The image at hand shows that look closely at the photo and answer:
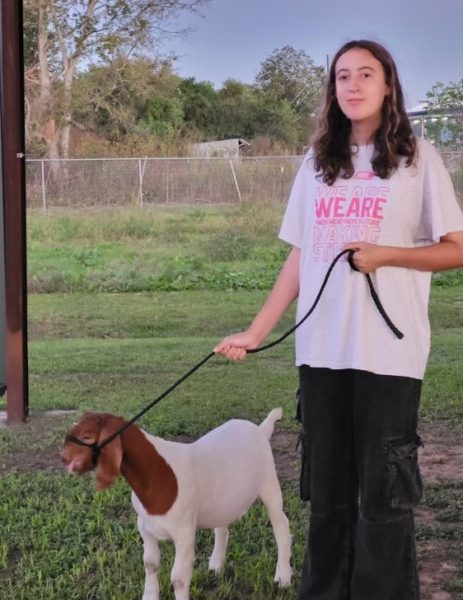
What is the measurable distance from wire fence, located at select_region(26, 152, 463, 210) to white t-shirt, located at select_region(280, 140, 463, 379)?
281 cm

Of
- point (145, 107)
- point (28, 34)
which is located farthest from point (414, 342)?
point (28, 34)

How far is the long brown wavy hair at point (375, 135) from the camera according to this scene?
193 centimetres

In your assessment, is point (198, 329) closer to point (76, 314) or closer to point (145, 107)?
point (76, 314)

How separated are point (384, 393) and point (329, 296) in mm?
267

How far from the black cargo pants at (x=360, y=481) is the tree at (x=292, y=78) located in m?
2.98

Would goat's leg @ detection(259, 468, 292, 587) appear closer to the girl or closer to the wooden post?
the girl

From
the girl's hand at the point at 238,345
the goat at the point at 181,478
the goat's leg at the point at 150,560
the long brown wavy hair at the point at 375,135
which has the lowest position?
the goat's leg at the point at 150,560

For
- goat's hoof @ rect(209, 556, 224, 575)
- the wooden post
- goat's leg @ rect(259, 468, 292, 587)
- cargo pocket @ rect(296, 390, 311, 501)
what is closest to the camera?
cargo pocket @ rect(296, 390, 311, 501)

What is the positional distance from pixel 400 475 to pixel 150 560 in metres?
0.79

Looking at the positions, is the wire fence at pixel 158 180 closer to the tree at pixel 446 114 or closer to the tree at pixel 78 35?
the tree at pixel 78 35

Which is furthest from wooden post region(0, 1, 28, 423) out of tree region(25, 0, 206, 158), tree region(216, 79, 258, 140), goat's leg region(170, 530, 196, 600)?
goat's leg region(170, 530, 196, 600)

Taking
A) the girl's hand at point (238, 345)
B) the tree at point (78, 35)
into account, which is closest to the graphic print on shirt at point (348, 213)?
the girl's hand at point (238, 345)

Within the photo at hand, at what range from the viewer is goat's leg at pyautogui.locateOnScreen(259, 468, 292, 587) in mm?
2535

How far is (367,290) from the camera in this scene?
1.96 meters
